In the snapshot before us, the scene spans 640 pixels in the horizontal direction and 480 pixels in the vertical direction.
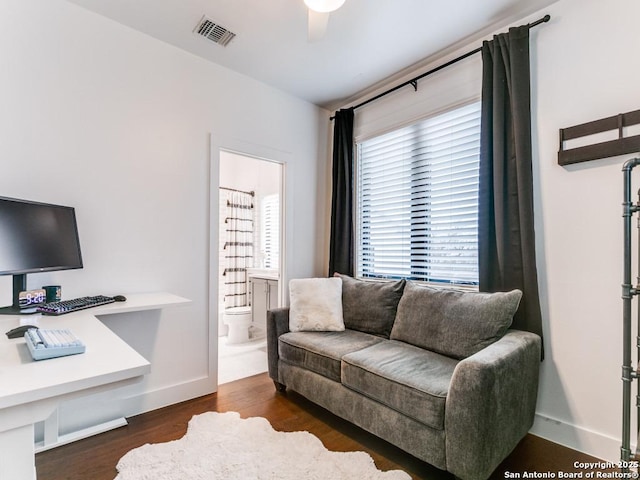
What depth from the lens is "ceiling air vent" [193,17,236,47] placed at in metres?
2.32

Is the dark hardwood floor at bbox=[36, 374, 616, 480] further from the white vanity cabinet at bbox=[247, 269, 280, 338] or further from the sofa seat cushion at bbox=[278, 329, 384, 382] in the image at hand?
the white vanity cabinet at bbox=[247, 269, 280, 338]

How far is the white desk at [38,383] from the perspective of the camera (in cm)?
86

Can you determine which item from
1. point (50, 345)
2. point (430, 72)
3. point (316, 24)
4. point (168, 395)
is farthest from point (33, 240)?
point (430, 72)

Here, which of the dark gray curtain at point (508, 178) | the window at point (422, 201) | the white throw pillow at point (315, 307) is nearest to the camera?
the dark gray curtain at point (508, 178)

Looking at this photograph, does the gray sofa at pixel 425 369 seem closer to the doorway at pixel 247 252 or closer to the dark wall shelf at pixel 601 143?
the dark wall shelf at pixel 601 143

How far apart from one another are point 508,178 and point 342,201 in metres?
1.59

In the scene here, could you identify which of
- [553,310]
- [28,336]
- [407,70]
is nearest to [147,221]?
[28,336]

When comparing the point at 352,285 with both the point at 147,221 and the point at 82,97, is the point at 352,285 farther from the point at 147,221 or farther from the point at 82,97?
the point at 82,97

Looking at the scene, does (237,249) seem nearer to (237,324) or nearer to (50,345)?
(237,324)

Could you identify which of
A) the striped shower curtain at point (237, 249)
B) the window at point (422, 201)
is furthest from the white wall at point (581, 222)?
the striped shower curtain at point (237, 249)

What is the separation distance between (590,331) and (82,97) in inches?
138

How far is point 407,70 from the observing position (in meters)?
2.93

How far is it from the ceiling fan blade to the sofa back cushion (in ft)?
5.96

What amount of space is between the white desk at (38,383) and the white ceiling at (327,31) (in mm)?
2160
